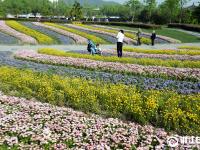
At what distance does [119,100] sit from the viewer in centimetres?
1163

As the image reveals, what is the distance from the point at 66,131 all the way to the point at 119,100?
98.4 inches

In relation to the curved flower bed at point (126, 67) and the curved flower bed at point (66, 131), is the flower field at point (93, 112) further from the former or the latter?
the curved flower bed at point (126, 67)

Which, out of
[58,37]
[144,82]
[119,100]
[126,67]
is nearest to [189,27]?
[58,37]

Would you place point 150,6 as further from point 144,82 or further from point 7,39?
point 144,82

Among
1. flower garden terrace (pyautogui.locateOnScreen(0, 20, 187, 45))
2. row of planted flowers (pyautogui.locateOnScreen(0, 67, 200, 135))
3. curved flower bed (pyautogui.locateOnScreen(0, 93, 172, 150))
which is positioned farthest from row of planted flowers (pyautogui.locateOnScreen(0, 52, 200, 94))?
flower garden terrace (pyautogui.locateOnScreen(0, 20, 187, 45))

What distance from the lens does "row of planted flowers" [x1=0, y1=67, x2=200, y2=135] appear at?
10.4 metres

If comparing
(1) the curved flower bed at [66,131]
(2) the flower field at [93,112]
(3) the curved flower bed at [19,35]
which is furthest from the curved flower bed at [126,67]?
(3) the curved flower bed at [19,35]

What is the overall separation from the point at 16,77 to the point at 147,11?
94.2 meters

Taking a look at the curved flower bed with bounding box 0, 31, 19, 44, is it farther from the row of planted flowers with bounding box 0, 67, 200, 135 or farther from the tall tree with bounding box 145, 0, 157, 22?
the tall tree with bounding box 145, 0, 157, 22

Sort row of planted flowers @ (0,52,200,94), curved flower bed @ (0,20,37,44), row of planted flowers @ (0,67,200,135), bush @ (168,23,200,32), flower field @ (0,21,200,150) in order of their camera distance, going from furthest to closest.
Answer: bush @ (168,23,200,32) < curved flower bed @ (0,20,37,44) < row of planted flowers @ (0,52,200,94) < row of planted flowers @ (0,67,200,135) < flower field @ (0,21,200,150)

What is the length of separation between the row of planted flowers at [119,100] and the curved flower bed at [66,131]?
0.59 metres

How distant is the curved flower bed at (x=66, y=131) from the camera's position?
8836 millimetres

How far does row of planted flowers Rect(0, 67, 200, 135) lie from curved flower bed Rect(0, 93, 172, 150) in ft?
1.93

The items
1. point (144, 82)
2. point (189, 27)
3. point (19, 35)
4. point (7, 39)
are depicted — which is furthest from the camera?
point (189, 27)
